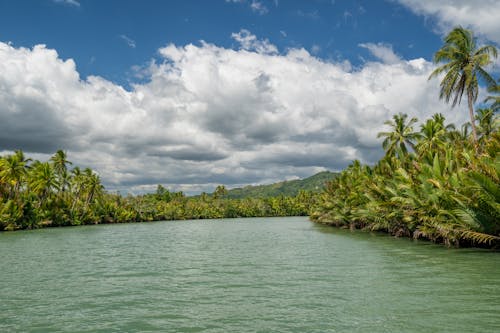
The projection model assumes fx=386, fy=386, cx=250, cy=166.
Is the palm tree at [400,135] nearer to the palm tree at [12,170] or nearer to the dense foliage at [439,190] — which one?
the dense foliage at [439,190]

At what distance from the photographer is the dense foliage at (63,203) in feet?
220

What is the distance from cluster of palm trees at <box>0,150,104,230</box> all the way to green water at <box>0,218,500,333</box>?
50.2 metres

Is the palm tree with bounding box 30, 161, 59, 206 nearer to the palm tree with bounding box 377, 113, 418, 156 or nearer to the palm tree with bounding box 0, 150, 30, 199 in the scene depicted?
the palm tree with bounding box 0, 150, 30, 199

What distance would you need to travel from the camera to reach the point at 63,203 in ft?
274

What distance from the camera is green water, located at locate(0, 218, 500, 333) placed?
10.4m

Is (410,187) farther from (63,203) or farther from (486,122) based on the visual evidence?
(63,203)

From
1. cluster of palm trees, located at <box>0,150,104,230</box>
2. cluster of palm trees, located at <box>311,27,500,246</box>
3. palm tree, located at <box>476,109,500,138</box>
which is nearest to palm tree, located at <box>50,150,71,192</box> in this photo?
cluster of palm trees, located at <box>0,150,104,230</box>

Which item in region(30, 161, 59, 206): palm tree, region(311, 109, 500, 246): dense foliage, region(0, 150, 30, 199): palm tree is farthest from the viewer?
region(30, 161, 59, 206): palm tree

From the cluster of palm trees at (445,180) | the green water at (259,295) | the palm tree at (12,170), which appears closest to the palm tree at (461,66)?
the cluster of palm trees at (445,180)

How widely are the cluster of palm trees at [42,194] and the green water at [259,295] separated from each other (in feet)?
165

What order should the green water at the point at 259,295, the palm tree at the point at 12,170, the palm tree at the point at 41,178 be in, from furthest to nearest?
the palm tree at the point at 41,178 < the palm tree at the point at 12,170 < the green water at the point at 259,295

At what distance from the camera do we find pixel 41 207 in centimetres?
7694

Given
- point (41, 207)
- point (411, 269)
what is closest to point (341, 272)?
point (411, 269)

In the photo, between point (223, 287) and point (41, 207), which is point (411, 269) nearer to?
point (223, 287)
